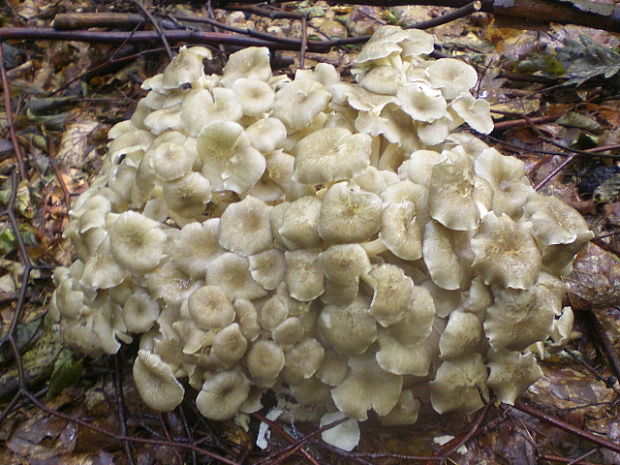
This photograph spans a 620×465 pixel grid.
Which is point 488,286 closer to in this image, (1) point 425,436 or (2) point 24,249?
(1) point 425,436

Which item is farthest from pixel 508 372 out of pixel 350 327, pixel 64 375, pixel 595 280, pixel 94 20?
pixel 94 20

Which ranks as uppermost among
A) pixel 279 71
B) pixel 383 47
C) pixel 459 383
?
pixel 383 47

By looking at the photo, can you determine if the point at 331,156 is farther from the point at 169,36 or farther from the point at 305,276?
the point at 169,36

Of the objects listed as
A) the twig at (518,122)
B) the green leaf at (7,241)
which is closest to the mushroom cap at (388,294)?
the twig at (518,122)

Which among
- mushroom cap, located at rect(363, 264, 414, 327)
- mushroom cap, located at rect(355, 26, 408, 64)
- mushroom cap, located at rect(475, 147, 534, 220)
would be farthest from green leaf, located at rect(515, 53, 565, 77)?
mushroom cap, located at rect(363, 264, 414, 327)

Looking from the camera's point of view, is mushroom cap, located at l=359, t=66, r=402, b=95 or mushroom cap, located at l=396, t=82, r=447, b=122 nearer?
mushroom cap, located at l=396, t=82, r=447, b=122

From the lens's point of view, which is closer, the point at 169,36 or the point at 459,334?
the point at 459,334

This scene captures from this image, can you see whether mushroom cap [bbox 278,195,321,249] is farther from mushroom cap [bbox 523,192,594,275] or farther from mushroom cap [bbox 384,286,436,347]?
mushroom cap [bbox 523,192,594,275]
